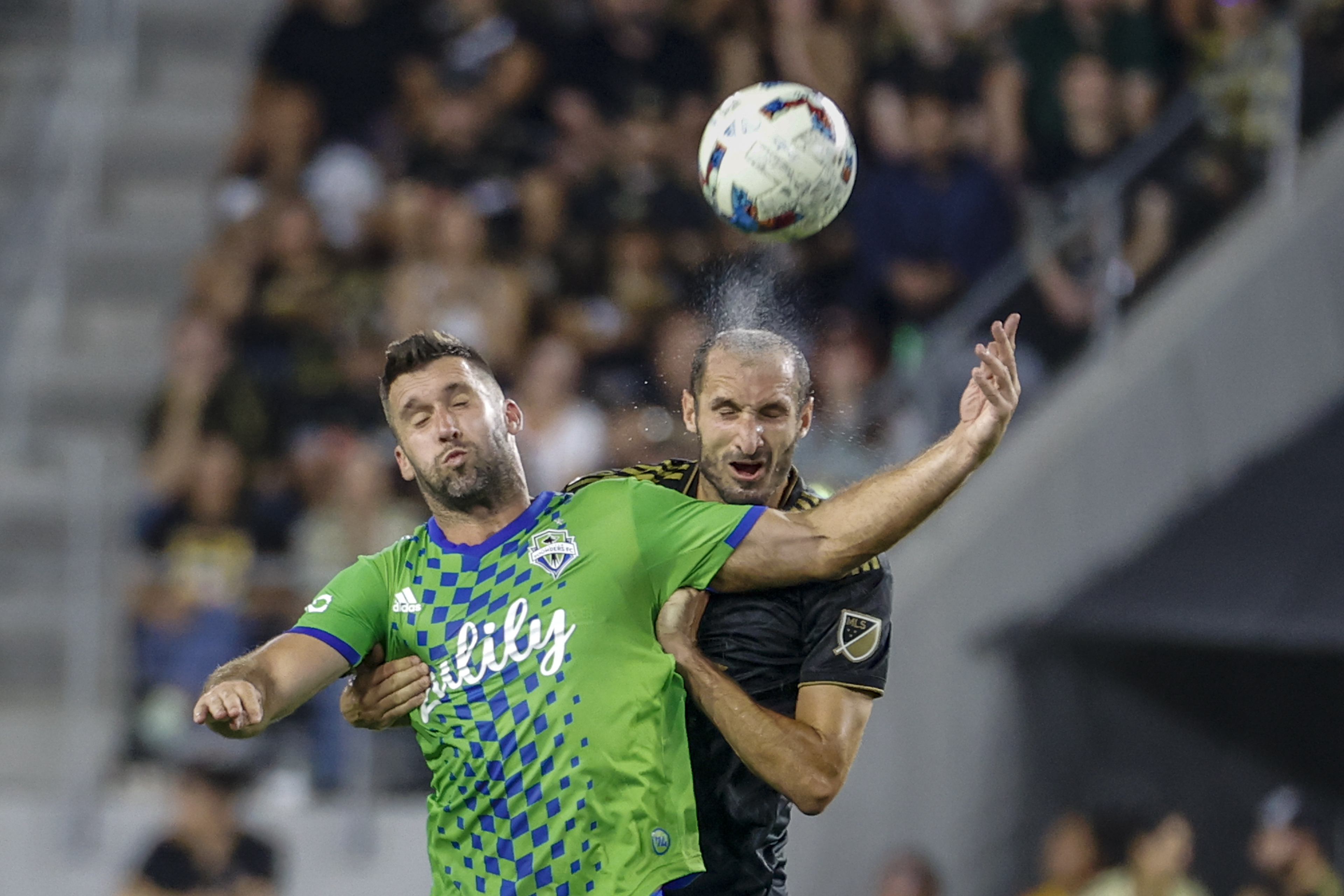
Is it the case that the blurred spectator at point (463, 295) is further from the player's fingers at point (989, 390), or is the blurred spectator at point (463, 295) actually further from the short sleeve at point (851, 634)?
the player's fingers at point (989, 390)

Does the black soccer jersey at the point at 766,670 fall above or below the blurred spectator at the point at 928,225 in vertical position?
below

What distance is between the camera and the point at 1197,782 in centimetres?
983

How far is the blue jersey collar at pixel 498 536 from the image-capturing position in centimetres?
478

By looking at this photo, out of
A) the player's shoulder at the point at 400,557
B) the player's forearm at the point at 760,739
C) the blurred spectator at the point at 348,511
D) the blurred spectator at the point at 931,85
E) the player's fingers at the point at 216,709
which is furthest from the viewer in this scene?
the blurred spectator at the point at 931,85

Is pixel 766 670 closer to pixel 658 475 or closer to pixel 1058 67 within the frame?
pixel 658 475

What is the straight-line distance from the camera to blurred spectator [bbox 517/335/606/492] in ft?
30.0

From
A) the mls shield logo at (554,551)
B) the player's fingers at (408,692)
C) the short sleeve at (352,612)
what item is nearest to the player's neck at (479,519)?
the mls shield logo at (554,551)

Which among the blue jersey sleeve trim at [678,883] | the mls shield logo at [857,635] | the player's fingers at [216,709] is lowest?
the blue jersey sleeve trim at [678,883]

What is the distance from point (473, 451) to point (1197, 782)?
6.28 meters

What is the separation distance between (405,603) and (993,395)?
61.2 inches

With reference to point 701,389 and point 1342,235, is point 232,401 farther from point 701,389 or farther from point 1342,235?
point 1342,235

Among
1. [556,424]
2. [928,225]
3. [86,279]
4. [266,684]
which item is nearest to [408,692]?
[266,684]

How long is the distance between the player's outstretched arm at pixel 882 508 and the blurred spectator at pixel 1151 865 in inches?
192

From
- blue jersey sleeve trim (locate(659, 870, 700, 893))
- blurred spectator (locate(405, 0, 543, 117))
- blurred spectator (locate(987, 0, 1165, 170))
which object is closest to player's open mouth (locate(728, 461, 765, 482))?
blue jersey sleeve trim (locate(659, 870, 700, 893))
